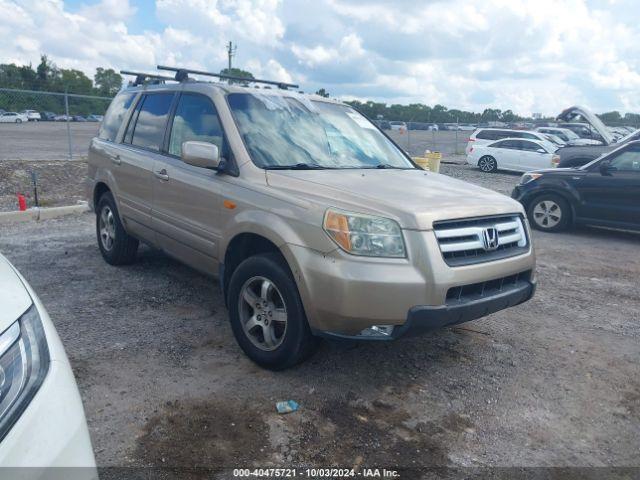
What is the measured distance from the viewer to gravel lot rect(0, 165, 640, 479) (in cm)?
288

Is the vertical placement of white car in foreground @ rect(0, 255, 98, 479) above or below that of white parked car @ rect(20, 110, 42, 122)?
above

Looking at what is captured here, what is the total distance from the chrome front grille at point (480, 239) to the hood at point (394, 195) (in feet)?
0.19

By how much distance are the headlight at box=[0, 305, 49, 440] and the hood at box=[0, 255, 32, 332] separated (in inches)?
0.8

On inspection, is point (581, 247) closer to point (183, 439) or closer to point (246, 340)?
point (246, 340)

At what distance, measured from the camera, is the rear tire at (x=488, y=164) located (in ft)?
69.4

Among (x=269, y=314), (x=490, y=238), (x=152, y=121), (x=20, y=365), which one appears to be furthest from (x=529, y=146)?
(x=20, y=365)

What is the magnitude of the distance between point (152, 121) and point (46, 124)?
3847 cm

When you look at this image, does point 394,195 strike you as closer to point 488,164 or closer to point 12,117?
point 488,164

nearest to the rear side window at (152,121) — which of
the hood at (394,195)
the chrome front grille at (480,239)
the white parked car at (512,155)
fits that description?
the hood at (394,195)

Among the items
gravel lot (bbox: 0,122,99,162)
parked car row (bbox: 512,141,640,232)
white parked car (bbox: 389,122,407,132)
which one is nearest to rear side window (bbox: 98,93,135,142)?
parked car row (bbox: 512,141,640,232)

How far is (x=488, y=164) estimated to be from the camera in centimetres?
2133

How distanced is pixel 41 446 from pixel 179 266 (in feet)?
15.2

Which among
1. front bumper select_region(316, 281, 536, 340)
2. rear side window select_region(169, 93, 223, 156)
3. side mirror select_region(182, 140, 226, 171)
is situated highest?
rear side window select_region(169, 93, 223, 156)

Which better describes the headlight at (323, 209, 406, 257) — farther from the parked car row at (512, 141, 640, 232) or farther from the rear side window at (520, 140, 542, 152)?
the rear side window at (520, 140, 542, 152)
